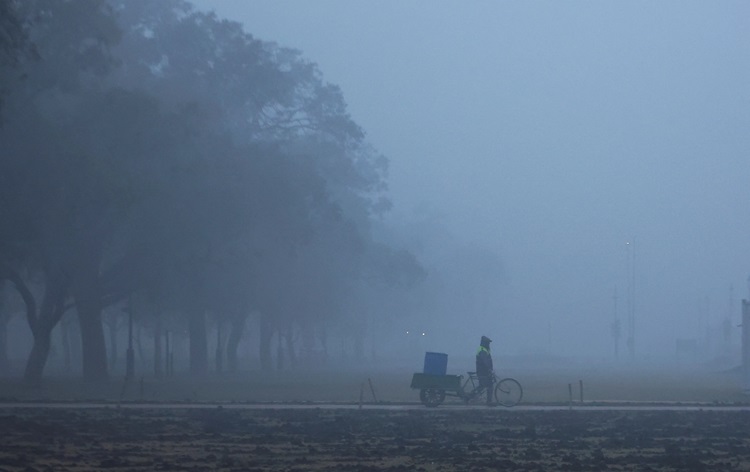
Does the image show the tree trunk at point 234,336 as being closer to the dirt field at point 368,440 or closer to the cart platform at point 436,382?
the cart platform at point 436,382

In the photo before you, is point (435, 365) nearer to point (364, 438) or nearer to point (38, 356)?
point (364, 438)

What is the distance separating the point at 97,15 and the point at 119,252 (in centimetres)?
1465

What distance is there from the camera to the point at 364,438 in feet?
82.4

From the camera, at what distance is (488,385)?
3600cm

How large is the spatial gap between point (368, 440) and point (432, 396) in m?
11.7

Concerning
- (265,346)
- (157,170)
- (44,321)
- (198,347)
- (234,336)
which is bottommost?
(198,347)

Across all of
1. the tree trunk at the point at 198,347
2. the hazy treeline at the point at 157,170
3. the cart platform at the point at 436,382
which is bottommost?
the cart platform at the point at 436,382

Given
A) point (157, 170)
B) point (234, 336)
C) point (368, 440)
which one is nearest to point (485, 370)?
point (368, 440)

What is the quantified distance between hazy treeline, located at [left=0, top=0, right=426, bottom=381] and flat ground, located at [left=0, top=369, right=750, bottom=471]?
323 inches

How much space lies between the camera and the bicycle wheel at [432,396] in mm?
36062

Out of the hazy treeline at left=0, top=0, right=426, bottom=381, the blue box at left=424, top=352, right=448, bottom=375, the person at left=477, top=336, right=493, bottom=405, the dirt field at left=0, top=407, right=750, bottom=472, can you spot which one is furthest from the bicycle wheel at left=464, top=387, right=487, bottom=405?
the hazy treeline at left=0, top=0, right=426, bottom=381

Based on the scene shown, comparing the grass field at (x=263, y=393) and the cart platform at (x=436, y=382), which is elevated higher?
the cart platform at (x=436, y=382)

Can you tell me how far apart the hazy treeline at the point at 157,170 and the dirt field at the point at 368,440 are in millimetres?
9294

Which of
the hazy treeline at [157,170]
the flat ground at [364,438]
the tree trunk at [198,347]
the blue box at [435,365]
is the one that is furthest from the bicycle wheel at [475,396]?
the tree trunk at [198,347]
